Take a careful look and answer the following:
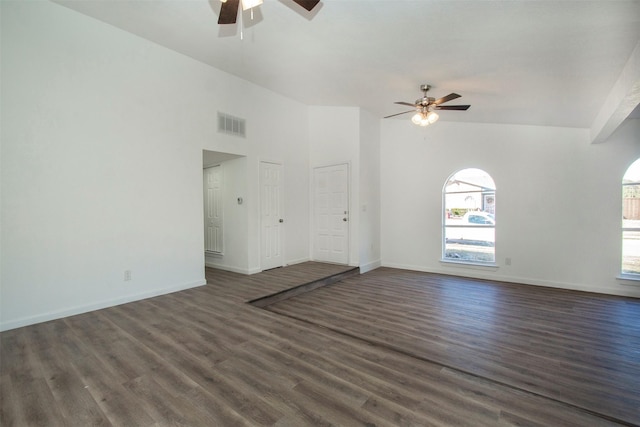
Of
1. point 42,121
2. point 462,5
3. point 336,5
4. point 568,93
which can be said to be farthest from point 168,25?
point 568,93

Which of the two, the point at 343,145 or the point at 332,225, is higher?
the point at 343,145

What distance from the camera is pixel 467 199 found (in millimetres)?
5621

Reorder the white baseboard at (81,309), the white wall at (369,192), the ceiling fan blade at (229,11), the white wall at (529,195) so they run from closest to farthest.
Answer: the ceiling fan blade at (229,11) → the white baseboard at (81,309) → the white wall at (529,195) → the white wall at (369,192)

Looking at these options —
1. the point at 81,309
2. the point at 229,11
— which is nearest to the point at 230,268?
the point at 81,309

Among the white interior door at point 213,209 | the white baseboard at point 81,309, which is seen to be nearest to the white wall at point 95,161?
the white baseboard at point 81,309

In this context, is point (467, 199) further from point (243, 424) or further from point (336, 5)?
point (243, 424)

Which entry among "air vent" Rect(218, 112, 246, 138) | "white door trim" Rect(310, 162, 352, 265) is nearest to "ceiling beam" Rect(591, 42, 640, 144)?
"white door trim" Rect(310, 162, 352, 265)

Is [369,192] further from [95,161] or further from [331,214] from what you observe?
[95,161]

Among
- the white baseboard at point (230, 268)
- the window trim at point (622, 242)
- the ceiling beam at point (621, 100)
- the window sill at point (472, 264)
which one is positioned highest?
the ceiling beam at point (621, 100)

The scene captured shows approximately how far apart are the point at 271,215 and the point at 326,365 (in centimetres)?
371

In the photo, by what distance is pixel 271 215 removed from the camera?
5707 millimetres

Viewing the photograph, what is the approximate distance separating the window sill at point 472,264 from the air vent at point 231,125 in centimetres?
459

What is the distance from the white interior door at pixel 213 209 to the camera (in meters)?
5.76

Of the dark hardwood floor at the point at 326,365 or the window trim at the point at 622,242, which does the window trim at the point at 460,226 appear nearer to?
the dark hardwood floor at the point at 326,365
